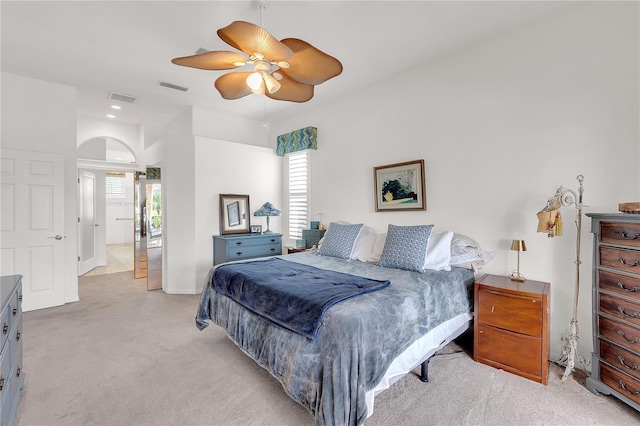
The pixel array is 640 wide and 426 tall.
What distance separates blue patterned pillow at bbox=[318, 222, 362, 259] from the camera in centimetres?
344

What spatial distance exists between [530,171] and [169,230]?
478cm

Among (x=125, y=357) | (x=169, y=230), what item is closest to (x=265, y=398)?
(x=125, y=357)

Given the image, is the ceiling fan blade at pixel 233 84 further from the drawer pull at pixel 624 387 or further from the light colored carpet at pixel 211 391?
the drawer pull at pixel 624 387

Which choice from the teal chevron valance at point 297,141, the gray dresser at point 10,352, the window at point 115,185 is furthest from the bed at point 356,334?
the window at point 115,185

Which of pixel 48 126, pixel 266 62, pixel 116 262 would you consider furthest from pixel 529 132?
pixel 116 262

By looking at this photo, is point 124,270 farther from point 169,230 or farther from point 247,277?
point 247,277

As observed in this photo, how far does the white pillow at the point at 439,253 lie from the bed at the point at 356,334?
62mm

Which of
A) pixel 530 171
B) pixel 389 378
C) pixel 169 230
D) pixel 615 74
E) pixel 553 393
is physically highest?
pixel 615 74

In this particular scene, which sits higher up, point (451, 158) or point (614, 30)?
point (614, 30)

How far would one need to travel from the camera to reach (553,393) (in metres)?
2.09

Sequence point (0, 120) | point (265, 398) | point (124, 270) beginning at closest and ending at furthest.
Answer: point (265, 398) < point (0, 120) < point (124, 270)

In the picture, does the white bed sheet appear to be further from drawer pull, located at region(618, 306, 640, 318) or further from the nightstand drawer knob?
the nightstand drawer knob

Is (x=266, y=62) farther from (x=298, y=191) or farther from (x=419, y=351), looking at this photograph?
(x=298, y=191)

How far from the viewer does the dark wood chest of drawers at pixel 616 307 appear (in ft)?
6.07
